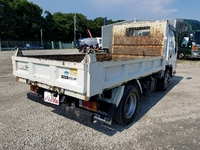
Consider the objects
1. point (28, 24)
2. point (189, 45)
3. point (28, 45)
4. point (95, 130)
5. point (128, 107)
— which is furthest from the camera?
point (28, 24)

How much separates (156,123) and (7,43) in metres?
37.4

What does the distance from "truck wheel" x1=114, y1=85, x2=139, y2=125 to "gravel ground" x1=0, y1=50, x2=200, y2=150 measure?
0.19m

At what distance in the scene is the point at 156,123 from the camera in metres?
3.72

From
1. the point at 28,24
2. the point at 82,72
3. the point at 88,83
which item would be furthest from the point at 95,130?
the point at 28,24

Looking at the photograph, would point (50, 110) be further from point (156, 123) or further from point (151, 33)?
point (151, 33)

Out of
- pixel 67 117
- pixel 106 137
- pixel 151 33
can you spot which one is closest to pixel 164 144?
pixel 106 137

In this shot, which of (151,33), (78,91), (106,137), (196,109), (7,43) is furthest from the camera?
(7,43)

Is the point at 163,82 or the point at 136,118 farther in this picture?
the point at 163,82

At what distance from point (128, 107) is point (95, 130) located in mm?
897

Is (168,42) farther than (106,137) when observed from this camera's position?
Yes

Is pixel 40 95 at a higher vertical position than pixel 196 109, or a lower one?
higher

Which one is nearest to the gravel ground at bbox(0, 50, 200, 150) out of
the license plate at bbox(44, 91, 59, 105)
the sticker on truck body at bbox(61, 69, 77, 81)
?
the license plate at bbox(44, 91, 59, 105)

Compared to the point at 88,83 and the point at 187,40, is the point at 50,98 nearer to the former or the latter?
the point at 88,83

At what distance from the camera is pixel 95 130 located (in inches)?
133
